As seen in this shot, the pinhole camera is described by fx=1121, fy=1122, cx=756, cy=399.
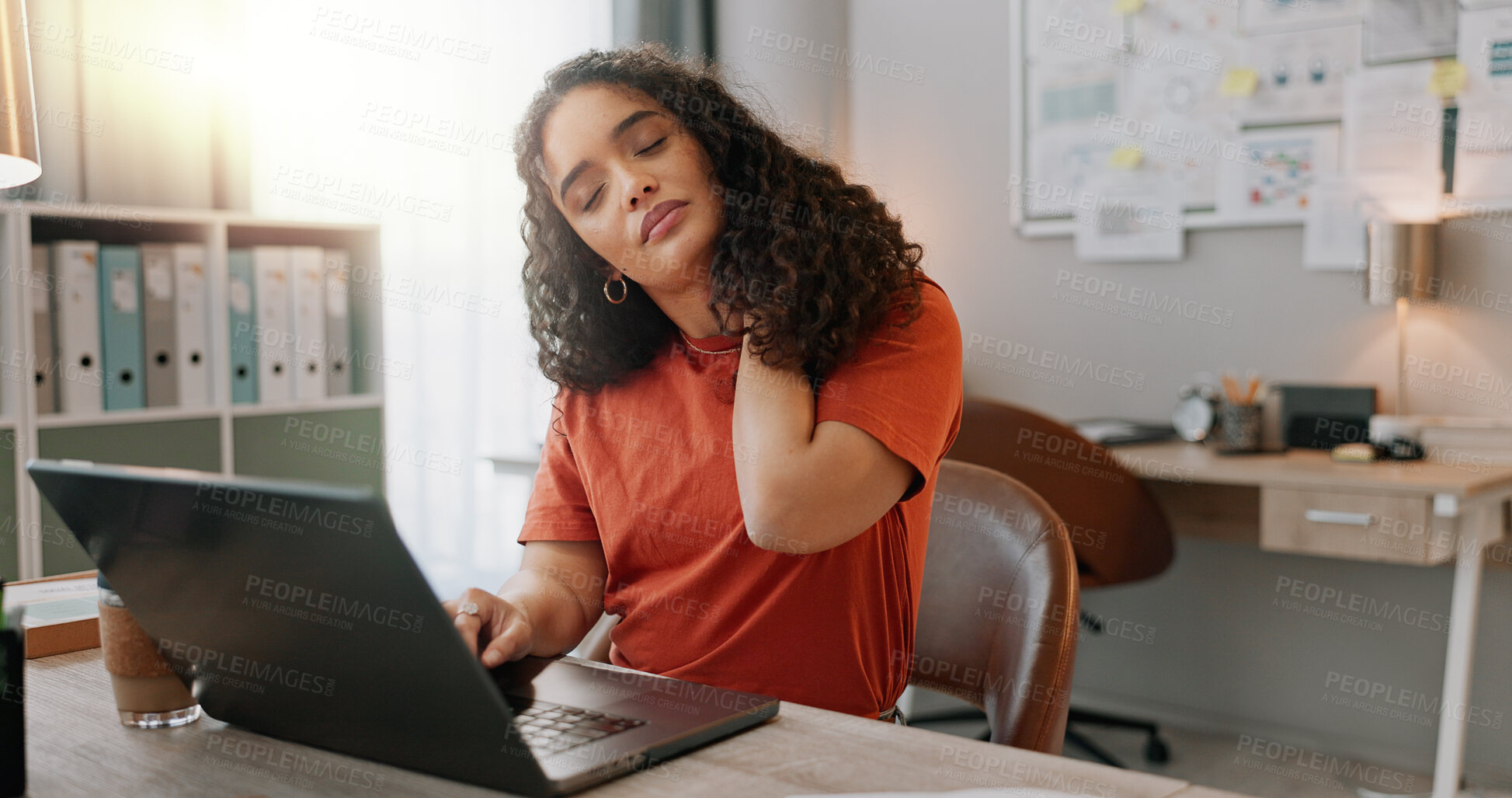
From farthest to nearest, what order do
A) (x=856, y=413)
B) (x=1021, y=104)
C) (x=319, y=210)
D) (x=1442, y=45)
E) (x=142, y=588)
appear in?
(x=1021, y=104) → (x=319, y=210) → (x=1442, y=45) → (x=856, y=413) → (x=142, y=588)

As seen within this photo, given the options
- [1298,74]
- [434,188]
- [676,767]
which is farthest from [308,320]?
[1298,74]

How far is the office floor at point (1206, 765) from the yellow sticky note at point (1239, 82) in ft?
4.91

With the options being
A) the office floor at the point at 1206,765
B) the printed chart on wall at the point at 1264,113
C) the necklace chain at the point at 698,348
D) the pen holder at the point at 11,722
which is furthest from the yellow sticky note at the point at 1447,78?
the pen holder at the point at 11,722

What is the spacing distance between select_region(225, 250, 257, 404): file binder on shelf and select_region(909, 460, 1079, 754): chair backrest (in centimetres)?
153

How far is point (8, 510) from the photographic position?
1.87 meters

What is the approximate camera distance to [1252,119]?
255 cm

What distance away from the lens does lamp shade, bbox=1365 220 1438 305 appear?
2.27 m

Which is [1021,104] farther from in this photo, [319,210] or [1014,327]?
[319,210]

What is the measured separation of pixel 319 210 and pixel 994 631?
2.00m

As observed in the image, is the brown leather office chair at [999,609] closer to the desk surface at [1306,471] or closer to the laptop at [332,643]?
the laptop at [332,643]

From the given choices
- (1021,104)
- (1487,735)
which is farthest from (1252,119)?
(1487,735)

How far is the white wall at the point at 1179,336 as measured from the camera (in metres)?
2.37

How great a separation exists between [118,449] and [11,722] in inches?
60.7

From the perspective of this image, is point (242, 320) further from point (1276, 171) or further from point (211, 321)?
point (1276, 171)
